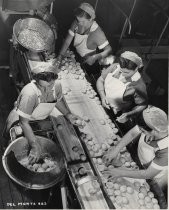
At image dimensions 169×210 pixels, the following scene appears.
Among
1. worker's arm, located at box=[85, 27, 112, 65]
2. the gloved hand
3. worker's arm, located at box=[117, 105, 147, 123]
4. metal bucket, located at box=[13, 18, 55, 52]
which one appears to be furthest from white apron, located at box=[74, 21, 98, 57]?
the gloved hand

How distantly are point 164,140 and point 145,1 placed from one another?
6648 mm

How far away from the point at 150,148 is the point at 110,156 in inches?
20.5

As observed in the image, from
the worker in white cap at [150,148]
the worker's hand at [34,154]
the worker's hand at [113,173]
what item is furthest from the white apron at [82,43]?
the worker's hand at [113,173]

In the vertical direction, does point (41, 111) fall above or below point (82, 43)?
below

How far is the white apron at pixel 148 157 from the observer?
11.2ft

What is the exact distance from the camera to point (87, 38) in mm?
5219

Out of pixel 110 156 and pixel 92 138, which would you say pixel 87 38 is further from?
pixel 110 156

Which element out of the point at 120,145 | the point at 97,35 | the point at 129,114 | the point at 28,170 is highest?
the point at 97,35

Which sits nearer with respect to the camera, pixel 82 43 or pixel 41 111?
pixel 41 111

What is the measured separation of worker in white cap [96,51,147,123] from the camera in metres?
4.05

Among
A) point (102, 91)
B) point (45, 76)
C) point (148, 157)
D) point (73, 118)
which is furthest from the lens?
point (102, 91)

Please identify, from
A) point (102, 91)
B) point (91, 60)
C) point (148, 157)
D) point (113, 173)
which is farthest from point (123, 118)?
point (91, 60)

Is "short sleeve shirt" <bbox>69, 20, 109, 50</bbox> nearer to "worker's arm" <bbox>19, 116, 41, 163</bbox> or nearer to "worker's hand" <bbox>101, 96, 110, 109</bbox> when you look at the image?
"worker's hand" <bbox>101, 96, 110, 109</bbox>

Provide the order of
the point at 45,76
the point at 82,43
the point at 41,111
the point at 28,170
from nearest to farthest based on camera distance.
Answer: the point at 28,170 < the point at 45,76 < the point at 41,111 < the point at 82,43
